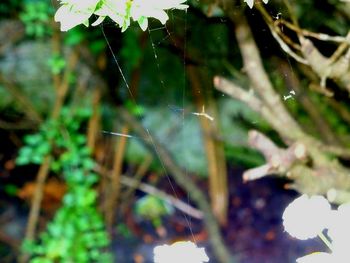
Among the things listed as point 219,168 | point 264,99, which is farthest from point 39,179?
point 264,99

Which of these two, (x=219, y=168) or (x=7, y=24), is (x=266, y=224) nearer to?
(x=219, y=168)

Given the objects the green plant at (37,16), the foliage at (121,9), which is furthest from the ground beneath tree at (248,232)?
the foliage at (121,9)

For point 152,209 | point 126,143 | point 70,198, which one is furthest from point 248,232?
point 70,198

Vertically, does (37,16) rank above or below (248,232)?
above

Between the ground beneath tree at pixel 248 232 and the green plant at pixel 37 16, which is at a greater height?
the green plant at pixel 37 16

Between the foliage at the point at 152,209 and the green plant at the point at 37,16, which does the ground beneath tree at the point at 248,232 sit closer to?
the foliage at the point at 152,209

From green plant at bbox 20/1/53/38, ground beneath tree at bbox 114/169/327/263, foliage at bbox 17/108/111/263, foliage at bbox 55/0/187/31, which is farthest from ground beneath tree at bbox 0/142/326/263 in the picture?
foliage at bbox 55/0/187/31

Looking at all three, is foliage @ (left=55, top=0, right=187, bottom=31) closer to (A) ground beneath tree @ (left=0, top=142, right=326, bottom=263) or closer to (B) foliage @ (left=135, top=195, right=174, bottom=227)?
(A) ground beneath tree @ (left=0, top=142, right=326, bottom=263)

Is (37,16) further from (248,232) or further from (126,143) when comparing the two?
(248,232)
